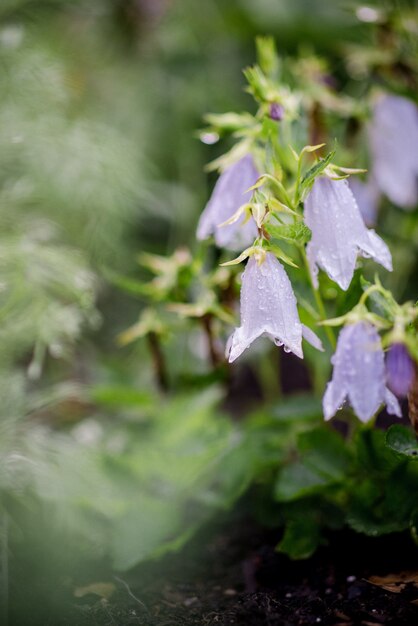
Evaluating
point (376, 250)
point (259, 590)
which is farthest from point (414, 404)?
point (259, 590)

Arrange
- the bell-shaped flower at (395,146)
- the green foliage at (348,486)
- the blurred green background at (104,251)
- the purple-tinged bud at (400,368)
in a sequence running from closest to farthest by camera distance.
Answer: the purple-tinged bud at (400,368), the green foliage at (348,486), the blurred green background at (104,251), the bell-shaped flower at (395,146)

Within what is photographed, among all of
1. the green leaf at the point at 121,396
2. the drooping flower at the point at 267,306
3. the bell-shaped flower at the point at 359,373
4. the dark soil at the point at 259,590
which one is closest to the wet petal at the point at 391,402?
the bell-shaped flower at the point at 359,373

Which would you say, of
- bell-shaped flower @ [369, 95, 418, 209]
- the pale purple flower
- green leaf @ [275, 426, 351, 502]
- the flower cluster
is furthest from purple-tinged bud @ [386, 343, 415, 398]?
bell-shaped flower @ [369, 95, 418, 209]

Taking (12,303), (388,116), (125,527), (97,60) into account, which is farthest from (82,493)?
(97,60)

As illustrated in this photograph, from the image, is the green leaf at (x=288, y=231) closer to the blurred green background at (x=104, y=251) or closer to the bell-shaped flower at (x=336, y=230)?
the bell-shaped flower at (x=336, y=230)

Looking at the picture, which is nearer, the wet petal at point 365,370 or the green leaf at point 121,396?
the wet petal at point 365,370

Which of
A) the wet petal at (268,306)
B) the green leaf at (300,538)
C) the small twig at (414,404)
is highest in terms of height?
the wet petal at (268,306)

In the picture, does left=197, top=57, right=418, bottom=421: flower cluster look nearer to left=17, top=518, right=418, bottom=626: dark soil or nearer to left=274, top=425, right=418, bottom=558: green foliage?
left=274, top=425, right=418, bottom=558: green foliage

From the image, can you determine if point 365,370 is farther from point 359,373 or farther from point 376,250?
point 376,250

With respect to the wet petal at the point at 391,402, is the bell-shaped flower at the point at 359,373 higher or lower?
higher
